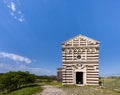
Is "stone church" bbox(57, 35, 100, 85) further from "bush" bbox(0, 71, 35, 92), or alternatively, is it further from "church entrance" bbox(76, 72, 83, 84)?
"bush" bbox(0, 71, 35, 92)

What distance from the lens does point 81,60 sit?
114ft

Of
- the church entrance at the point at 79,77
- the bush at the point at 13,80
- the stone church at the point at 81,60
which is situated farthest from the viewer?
the church entrance at the point at 79,77

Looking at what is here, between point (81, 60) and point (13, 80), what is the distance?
976 centimetres

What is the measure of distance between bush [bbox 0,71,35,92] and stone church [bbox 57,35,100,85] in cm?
541

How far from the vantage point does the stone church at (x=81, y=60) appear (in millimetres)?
34469

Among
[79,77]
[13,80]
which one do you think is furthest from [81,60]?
[13,80]

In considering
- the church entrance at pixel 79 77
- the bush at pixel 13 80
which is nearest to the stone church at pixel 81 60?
the church entrance at pixel 79 77

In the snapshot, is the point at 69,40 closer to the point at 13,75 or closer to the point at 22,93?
the point at 13,75

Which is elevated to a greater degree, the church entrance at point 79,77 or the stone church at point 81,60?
the stone church at point 81,60

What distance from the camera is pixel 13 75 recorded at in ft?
110

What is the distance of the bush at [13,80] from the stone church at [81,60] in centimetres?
541

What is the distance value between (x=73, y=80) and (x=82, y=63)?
2.72 metres

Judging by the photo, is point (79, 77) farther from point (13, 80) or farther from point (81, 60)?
point (13, 80)

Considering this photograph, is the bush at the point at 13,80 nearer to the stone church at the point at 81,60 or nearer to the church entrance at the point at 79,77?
the stone church at the point at 81,60
